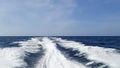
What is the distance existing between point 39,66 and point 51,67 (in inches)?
52.2

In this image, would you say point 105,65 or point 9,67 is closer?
point 9,67

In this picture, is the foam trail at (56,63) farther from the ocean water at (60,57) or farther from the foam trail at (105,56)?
the foam trail at (105,56)

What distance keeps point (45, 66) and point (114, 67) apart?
18.7 ft

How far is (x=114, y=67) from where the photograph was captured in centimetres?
1969

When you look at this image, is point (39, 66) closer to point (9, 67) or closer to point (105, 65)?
point (9, 67)

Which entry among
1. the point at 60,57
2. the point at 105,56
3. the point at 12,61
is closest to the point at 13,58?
the point at 12,61

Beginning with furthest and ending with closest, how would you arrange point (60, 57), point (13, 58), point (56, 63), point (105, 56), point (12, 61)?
point (105, 56) < point (60, 57) < point (13, 58) < point (12, 61) < point (56, 63)

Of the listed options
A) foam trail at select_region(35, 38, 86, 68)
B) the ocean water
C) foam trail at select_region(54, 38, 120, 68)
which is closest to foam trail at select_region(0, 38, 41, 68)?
the ocean water

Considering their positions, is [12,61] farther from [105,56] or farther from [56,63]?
[105,56]

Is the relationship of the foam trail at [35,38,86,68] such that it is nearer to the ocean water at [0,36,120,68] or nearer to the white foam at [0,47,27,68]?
the ocean water at [0,36,120,68]

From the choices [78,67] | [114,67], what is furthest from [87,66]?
[114,67]

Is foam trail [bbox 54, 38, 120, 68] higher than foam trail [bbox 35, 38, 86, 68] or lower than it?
higher

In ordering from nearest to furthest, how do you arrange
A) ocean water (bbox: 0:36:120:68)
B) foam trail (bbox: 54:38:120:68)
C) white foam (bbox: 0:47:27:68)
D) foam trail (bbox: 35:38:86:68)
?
foam trail (bbox: 35:38:86:68) → white foam (bbox: 0:47:27:68) → ocean water (bbox: 0:36:120:68) → foam trail (bbox: 54:38:120:68)

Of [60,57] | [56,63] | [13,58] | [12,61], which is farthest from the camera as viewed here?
[60,57]
